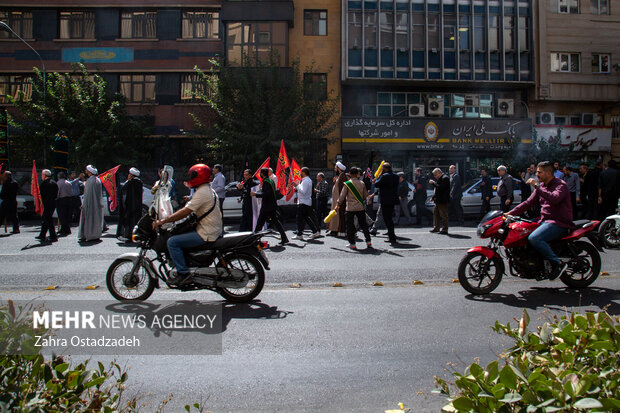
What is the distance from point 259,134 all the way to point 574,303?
60.8 ft

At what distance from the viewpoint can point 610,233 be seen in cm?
1094

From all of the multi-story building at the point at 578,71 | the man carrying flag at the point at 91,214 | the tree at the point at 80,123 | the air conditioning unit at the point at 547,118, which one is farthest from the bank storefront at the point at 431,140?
the man carrying flag at the point at 91,214

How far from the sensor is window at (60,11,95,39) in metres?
28.6

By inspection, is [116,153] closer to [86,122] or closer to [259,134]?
[86,122]

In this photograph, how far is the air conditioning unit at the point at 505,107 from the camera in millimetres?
29688

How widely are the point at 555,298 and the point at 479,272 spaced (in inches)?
38.1

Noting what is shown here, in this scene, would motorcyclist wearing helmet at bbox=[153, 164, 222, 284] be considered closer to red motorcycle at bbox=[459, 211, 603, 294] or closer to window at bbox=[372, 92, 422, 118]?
red motorcycle at bbox=[459, 211, 603, 294]

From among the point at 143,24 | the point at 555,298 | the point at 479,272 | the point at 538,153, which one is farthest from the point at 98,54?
the point at 555,298

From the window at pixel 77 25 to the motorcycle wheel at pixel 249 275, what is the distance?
87.2 ft

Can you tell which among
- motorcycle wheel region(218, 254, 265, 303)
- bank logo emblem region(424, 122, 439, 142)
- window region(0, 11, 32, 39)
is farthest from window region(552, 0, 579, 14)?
motorcycle wheel region(218, 254, 265, 303)

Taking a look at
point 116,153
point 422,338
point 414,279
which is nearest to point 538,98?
point 116,153

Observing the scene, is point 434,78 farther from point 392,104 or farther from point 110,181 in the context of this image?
point 110,181

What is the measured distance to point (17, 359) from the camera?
209 cm

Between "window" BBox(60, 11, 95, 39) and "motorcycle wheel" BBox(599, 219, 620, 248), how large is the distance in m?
27.0
